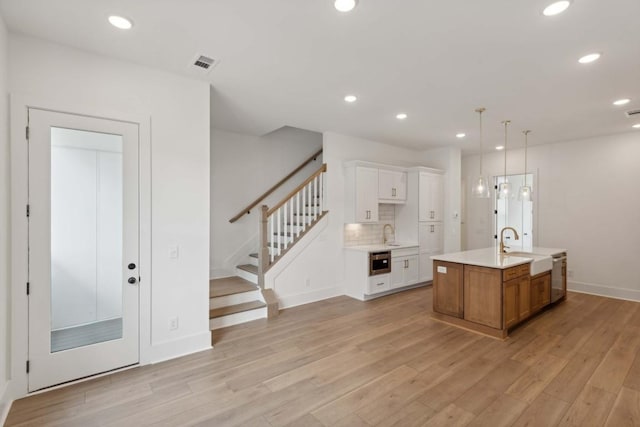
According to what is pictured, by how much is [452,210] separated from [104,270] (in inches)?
244

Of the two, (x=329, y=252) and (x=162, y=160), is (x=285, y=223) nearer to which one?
(x=329, y=252)

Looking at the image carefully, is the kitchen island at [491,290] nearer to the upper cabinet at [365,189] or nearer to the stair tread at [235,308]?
the upper cabinet at [365,189]

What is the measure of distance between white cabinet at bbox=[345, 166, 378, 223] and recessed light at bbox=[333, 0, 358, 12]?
11.0 ft

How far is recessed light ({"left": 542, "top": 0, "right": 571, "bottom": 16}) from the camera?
2.08 meters

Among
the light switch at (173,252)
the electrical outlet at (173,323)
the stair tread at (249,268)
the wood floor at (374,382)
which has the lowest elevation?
the wood floor at (374,382)

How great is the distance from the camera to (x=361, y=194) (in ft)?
18.0

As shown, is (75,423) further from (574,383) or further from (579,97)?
(579,97)

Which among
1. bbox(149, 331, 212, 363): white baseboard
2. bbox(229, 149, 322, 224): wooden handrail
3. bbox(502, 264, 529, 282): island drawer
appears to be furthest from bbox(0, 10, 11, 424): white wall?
bbox(502, 264, 529, 282): island drawer

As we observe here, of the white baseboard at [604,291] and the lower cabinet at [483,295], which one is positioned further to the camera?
the white baseboard at [604,291]

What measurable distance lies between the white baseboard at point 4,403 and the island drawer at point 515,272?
481 cm

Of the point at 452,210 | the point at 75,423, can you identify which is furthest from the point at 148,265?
the point at 452,210

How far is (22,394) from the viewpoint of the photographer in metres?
2.50

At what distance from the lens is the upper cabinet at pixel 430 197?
6.15 metres

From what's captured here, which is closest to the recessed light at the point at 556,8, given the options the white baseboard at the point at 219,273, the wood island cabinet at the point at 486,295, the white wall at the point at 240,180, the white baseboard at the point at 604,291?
the wood island cabinet at the point at 486,295
